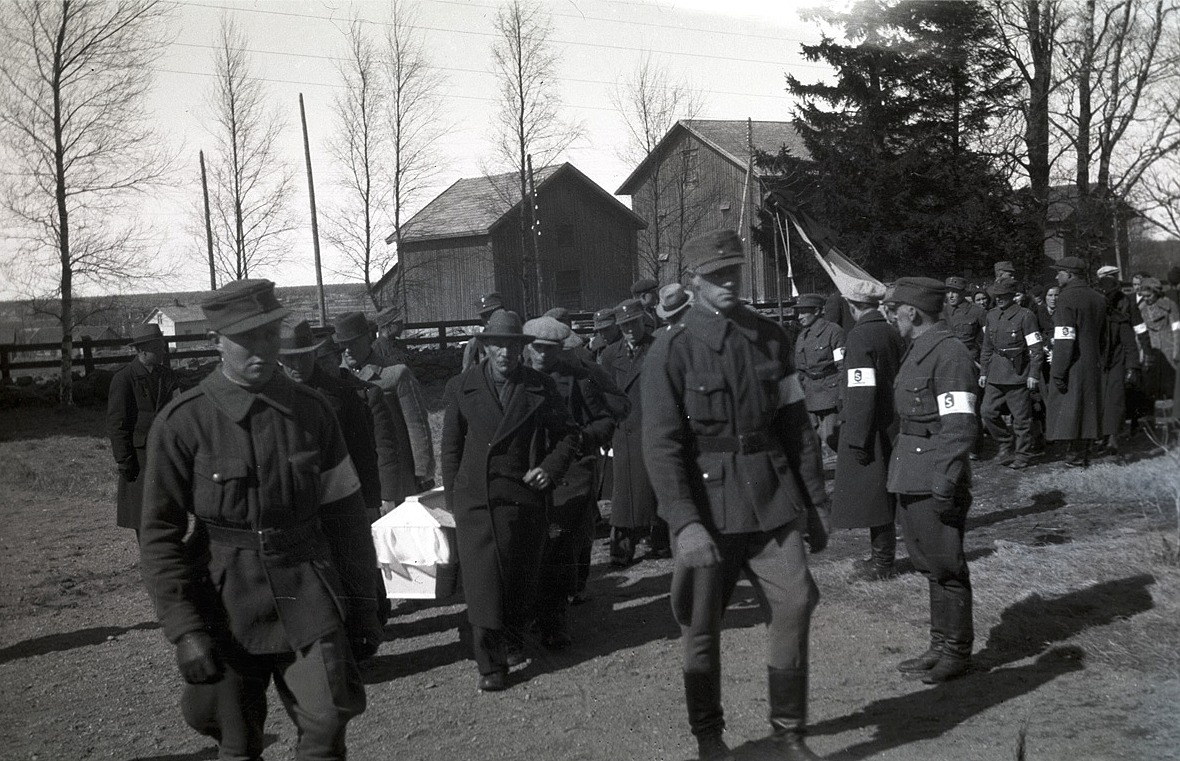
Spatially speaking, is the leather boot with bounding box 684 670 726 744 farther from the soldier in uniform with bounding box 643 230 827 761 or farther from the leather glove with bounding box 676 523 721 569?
the leather glove with bounding box 676 523 721 569

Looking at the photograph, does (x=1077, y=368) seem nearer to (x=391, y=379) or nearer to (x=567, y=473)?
(x=567, y=473)

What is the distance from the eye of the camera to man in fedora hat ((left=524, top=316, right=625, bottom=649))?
640 cm

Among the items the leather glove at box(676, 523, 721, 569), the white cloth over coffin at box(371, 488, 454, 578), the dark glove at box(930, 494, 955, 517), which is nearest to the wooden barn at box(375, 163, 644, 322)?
the white cloth over coffin at box(371, 488, 454, 578)

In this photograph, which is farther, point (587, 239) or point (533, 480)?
point (587, 239)

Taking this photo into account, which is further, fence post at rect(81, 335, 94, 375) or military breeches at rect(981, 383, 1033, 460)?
fence post at rect(81, 335, 94, 375)

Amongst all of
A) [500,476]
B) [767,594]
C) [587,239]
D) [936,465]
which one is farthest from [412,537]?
[587,239]

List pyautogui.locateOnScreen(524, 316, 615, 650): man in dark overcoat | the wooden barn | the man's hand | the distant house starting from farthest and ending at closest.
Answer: the wooden barn
the distant house
pyautogui.locateOnScreen(524, 316, 615, 650): man in dark overcoat
the man's hand

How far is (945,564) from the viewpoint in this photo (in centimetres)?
514

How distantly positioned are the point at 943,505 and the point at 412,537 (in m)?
3.17

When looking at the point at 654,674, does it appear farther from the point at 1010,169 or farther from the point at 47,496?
the point at 47,496

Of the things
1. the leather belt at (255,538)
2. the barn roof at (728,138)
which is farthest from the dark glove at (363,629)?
the barn roof at (728,138)

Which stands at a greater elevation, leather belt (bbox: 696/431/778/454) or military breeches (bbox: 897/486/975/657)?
leather belt (bbox: 696/431/778/454)

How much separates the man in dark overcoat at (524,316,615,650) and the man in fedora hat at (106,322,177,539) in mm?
2965

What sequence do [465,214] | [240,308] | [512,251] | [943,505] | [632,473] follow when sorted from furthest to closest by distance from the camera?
[512,251] → [465,214] → [632,473] → [943,505] → [240,308]
